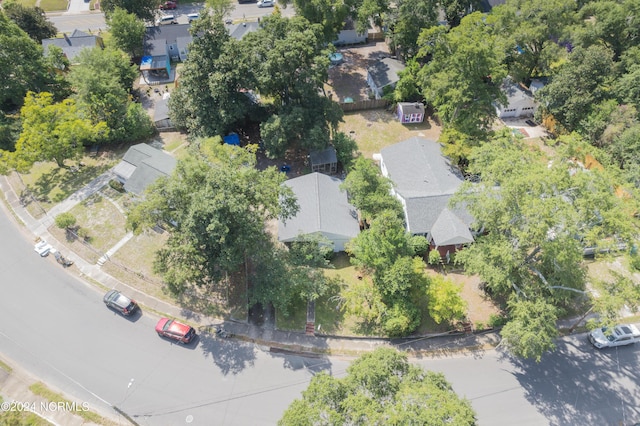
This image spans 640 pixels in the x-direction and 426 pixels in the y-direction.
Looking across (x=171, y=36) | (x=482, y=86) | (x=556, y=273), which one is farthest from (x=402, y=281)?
(x=171, y=36)

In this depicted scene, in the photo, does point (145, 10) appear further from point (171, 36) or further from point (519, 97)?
point (519, 97)

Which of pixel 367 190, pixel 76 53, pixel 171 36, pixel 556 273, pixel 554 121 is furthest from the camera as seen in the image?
pixel 171 36

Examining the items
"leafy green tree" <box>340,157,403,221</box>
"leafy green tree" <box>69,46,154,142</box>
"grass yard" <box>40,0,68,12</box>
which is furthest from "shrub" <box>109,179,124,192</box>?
"grass yard" <box>40,0,68,12</box>

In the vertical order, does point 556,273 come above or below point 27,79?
below

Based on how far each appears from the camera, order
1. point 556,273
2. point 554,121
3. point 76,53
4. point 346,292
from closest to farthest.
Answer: point 556,273
point 346,292
point 554,121
point 76,53

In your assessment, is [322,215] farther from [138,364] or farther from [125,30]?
[125,30]
